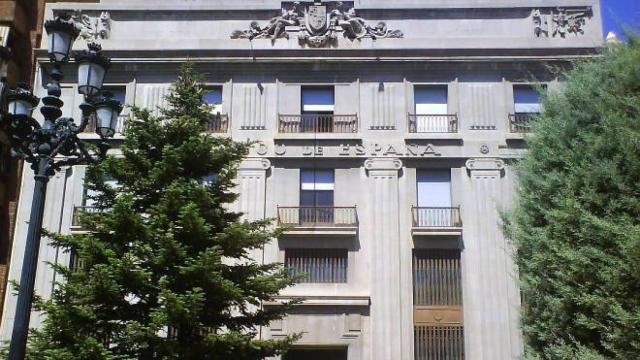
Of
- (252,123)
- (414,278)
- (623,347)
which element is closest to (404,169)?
(414,278)

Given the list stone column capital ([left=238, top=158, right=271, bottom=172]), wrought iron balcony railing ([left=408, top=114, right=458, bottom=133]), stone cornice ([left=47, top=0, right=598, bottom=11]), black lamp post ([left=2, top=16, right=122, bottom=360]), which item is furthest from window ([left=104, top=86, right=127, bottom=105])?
black lamp post ([left=2, top=16, right=122, bottom=360])

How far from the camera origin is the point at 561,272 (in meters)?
12.5

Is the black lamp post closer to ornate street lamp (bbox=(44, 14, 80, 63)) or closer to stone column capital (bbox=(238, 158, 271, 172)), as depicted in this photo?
ornate street lamp (bbox=(44, 14, 80, 63))

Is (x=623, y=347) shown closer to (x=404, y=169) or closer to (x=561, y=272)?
(x=561, y=272)

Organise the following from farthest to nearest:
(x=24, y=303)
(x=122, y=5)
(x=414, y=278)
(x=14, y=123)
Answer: (x=122, y=5), (x=414, y=278), (x=14, y=123), (x=24, y=303)

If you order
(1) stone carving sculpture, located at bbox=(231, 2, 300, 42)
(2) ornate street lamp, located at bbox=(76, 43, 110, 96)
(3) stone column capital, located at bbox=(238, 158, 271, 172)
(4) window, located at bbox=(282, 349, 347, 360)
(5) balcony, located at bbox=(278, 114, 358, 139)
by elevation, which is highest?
(1) stone carving sculpture, located at bbox=(231, 2, 300, 42)

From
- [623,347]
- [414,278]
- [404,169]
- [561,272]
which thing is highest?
[404,169]

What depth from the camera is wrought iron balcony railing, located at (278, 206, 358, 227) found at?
76.1ft

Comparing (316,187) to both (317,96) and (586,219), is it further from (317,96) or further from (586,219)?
(586,219)

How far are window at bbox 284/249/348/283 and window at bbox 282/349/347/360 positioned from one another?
88.9 inches

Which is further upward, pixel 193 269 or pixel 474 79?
pixel 474 79

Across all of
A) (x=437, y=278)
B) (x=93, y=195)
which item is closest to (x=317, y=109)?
(x=437, y=278)

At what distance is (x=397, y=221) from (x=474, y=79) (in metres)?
6.02

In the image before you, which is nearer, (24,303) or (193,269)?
(24,303)
